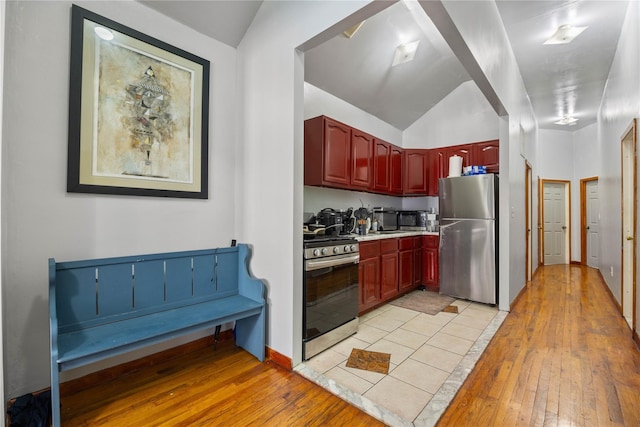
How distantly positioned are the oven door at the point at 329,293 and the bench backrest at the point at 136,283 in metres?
0.69

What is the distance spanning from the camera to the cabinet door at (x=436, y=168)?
454 cm

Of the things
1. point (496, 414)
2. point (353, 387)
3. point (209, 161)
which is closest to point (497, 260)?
point (496, 414)

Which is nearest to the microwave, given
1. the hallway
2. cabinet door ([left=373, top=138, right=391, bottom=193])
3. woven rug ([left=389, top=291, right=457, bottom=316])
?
cabinet door ([left=373, top=138, right=391, bottom=193])

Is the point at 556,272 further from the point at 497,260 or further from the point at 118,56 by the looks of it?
the point at 118,56

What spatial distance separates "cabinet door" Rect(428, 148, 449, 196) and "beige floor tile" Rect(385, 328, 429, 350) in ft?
8.27

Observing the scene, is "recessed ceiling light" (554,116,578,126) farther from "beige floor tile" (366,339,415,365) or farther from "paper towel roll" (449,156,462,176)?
"beige floor tile" (366,339,415,365)

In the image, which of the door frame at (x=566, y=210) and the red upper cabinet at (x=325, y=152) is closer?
the red upper cabinet at (x=325, y=152)

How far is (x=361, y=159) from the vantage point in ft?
12.4

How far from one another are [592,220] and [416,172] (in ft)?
15.7

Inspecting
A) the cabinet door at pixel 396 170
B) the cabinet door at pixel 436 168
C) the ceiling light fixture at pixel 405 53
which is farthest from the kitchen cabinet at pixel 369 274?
the ceiling light fixture at pixel 405 53

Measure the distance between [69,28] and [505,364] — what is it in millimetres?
3775

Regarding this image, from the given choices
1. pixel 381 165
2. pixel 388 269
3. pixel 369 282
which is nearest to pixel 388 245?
pixel 388 269

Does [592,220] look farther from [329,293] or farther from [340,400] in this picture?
[340,400]

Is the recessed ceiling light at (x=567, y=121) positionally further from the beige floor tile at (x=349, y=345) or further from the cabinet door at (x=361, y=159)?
the beige floor tile at (x=349, y=345)
